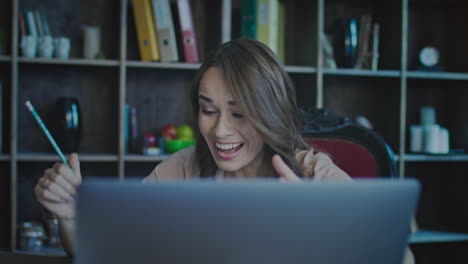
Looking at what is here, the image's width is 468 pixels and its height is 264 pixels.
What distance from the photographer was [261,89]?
1.14 metres

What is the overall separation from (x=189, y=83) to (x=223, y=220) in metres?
2.20

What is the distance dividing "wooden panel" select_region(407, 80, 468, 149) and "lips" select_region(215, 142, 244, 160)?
193 cm

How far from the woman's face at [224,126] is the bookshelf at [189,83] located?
3.69 ft

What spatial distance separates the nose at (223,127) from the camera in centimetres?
115

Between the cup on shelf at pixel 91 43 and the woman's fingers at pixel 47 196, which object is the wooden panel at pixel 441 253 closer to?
the cup on shelf at pixel 91 43

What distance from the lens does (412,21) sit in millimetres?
2838

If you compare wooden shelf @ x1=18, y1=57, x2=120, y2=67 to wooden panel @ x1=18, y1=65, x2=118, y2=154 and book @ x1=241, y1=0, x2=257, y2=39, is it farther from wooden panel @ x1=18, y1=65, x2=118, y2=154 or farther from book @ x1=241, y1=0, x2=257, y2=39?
book @ x1=241, y1=0, x2=257, y2=39

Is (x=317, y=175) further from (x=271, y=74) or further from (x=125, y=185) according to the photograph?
(x=125, y=185)

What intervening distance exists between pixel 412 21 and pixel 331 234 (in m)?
2.68

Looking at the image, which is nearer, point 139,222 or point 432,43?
point 139,222

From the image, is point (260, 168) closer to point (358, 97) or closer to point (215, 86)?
point (215, 86)

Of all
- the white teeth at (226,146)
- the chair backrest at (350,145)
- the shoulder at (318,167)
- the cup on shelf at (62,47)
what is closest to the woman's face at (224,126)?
the white teeth at (226,146)

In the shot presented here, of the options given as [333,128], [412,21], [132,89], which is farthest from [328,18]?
[333,128]

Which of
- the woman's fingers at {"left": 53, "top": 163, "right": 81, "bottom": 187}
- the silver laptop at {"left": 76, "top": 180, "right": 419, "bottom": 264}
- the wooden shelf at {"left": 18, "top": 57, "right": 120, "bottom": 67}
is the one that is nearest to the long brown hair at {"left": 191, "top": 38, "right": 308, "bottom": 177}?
the woman's fingers at {"left": 53, "top": 163, "right": 81, "bottom": 187}
